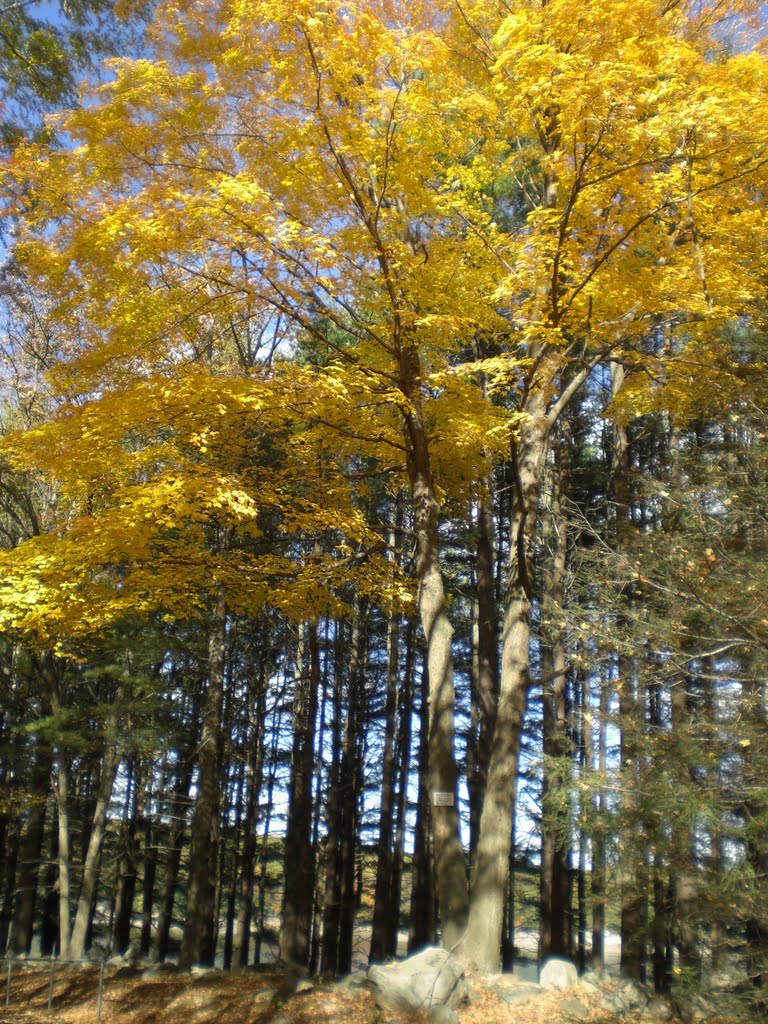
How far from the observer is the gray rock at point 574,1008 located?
650 cm

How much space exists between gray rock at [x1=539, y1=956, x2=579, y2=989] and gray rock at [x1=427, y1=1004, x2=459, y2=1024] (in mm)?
2312

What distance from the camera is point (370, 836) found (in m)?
23.9

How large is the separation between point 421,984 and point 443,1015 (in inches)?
12.2

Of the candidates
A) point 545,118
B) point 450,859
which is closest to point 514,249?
point 545,118

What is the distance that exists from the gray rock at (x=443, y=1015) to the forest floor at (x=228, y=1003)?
6cm

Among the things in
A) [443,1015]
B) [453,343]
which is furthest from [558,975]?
[453,343]

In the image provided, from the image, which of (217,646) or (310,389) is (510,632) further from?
(217,646)

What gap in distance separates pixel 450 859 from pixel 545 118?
21.9ft

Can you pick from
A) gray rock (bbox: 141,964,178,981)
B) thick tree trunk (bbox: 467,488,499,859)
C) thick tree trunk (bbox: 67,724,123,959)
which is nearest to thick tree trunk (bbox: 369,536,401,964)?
thick tree trunk (bbox: 467,488,499,859)

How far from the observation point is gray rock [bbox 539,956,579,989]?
7660 mm

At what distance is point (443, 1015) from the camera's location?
562cm

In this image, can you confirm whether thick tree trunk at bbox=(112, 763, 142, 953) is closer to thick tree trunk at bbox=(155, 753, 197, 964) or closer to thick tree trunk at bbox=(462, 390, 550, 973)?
thick tree trunk at bbox=(155, 753, 197, 964)

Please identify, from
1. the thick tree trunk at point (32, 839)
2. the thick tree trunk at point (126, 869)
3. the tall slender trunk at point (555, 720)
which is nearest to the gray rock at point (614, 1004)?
the tall slender trunk at point (555, 720)

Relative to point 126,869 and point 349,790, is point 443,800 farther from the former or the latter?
point 126,869
